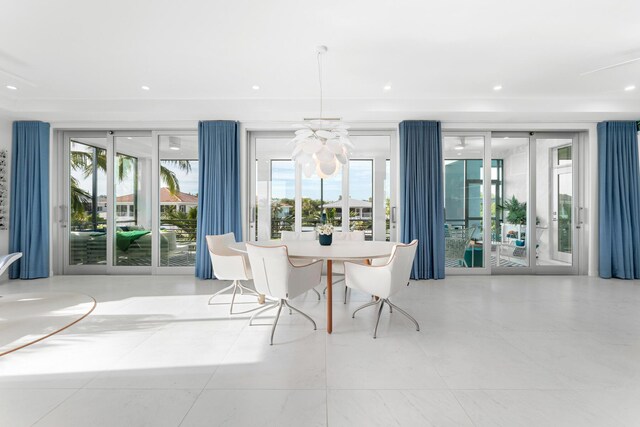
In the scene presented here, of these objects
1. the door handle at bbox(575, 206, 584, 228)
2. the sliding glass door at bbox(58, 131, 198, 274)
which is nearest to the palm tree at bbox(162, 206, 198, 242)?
the sliding glass door at bbox(58, 131, 198, 274)

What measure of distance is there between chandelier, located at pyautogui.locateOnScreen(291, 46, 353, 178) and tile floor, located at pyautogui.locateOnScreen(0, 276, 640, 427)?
1613 mm

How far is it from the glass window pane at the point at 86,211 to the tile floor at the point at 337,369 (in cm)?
242

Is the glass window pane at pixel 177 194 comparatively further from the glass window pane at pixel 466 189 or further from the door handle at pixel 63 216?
the glass window pane at pixel 466 189

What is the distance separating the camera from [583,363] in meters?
2.23

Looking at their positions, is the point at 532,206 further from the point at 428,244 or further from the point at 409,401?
the point at 409,401

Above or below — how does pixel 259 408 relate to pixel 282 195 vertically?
below

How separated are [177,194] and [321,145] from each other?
10.7ft

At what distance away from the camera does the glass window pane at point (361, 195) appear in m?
5.39

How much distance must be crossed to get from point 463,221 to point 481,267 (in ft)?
2.79

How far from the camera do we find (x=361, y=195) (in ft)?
17.7

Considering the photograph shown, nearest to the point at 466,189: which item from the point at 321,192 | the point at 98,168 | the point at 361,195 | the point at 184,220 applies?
the point at 361,195

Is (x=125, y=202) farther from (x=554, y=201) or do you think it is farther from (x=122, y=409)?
(x=554, y=201)

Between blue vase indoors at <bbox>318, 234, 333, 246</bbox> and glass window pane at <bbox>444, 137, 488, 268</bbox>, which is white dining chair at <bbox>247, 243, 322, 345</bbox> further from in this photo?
glass window pane at <bbox>444, 137, 488, 268</bbox>

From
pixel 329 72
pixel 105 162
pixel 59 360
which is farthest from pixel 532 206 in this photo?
pixel 105 162
